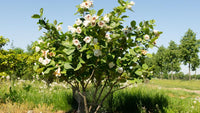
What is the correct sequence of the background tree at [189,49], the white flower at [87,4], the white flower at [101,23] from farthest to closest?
the background tree at [189,49] < the white flower at [87,4] < the white flower at [101,23]

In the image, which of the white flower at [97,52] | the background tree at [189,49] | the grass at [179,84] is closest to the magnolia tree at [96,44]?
the white flower at [97,52]

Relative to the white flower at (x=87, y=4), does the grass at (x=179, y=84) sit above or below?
below

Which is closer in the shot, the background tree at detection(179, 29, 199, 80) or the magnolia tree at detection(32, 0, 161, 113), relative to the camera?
the magnolia tree at detection(32, 0, 161, 113)

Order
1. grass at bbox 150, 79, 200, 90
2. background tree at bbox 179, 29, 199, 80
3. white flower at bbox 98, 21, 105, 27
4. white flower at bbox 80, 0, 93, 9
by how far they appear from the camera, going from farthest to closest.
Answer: background tree at bbox 179, 29, 199, 80, grass at bbox 150, 79, 200, 90, white flower at bbox 80, 0, 93, 9, white flower at bbox 98, 21, 105, 27

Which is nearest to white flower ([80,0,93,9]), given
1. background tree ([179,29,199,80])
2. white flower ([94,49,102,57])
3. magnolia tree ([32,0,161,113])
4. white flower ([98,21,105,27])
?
magnolia tree ([32,0,161,113])

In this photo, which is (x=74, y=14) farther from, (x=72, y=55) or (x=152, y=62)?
(x=152, y=62)

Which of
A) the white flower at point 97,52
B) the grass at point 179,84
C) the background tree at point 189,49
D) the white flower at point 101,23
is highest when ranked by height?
the background tree at point 189,49

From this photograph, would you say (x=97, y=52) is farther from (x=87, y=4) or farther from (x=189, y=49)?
(x=189, y=49)

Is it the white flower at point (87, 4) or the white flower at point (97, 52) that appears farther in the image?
the white flower at point (87, 4)

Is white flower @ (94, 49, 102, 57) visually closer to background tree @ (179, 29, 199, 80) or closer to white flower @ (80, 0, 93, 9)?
white flower @ (80, 0, 93, 9)

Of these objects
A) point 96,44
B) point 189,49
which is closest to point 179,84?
point 189,49

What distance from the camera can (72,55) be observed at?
3221 millimetres

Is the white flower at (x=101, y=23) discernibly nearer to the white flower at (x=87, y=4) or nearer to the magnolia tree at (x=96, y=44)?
the magnolia tree at (x=96, y=44)

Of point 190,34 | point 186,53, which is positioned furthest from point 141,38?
point 190,34
